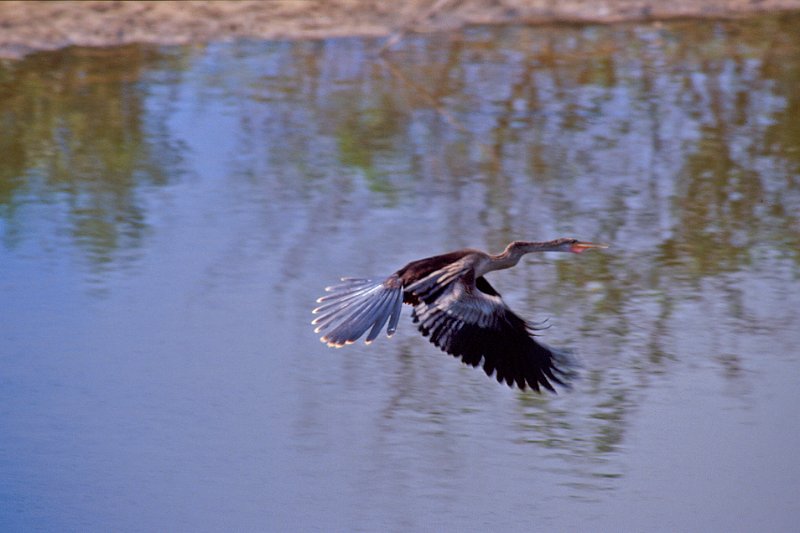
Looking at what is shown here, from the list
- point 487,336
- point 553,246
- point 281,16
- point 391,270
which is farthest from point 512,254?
point 281,16

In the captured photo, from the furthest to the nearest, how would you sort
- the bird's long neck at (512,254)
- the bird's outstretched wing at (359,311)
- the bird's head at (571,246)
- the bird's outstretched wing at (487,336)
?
the bird's head at (571,246), the bird's long neck at (512,254), the bird's outstretched wing at (359,311), the bird's outstretched wing at (487,336)

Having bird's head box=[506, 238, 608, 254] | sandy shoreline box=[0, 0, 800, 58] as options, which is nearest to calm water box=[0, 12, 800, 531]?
sandy shoreline box=[0, 0, 800, 58]

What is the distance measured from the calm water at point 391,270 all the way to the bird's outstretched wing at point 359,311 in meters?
0.27

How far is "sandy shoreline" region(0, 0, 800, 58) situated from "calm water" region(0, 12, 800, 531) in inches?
10.1

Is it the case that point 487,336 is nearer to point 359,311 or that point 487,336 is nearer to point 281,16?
point 359,311

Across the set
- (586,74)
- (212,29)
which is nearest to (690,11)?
(586,74)

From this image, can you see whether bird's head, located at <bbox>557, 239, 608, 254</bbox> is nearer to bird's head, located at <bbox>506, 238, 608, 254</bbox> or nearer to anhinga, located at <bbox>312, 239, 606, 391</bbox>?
bird's head, located at <bbox>506, 238, 608, 254</bbox>

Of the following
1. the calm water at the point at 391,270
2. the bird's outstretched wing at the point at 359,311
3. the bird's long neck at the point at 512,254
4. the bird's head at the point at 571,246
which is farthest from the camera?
the bird's head at the point at 571,246

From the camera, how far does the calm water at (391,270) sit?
184 inches

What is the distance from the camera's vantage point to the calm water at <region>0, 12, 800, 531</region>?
468 cm

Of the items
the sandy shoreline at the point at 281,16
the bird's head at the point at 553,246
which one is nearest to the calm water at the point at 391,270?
the sandy shoreline at the point at 281,16

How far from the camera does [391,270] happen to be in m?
6.18

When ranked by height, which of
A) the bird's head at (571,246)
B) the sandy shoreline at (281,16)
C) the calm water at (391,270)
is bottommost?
the calm water at (391,270)

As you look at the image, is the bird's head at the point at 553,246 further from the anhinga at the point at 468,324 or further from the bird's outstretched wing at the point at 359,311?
the bird's outstretched wing at the point at 359,311
